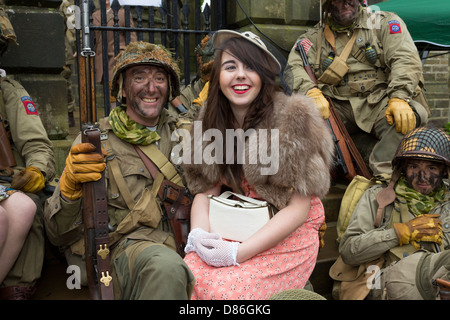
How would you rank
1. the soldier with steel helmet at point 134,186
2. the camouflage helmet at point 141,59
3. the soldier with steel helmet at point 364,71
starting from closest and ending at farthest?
the soldier with steel helmet at point 134,186 → the camouflage helmet at point 141,59 → the soldier with steel helmet at point 364,71

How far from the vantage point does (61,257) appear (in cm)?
338

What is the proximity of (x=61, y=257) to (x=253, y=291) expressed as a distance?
1818 millimetres

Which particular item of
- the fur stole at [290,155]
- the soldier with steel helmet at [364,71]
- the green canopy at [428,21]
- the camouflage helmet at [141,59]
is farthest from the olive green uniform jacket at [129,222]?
the green canopy at [428,21]

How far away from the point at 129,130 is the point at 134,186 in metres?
A: 0.36

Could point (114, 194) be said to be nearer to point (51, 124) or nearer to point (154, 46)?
point (154, 46)

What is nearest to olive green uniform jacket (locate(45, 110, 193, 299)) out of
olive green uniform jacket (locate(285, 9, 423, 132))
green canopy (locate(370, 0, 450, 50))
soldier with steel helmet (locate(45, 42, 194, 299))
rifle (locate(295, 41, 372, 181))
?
soldier with steel helmet (locate(45, 42, 194, 299))

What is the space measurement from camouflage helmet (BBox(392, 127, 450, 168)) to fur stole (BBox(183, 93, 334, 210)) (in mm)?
783

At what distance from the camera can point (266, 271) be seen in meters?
2.30

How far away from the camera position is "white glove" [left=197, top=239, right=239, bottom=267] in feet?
7.36

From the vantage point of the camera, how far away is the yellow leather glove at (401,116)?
3.58 m

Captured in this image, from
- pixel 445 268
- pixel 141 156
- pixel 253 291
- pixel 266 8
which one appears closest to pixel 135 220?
pixel 141 156

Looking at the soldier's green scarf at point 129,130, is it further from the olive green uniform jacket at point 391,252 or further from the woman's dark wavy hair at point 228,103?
the olive green uniform jacket at point 391,252

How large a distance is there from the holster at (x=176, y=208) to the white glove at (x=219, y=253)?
0.38 meters
